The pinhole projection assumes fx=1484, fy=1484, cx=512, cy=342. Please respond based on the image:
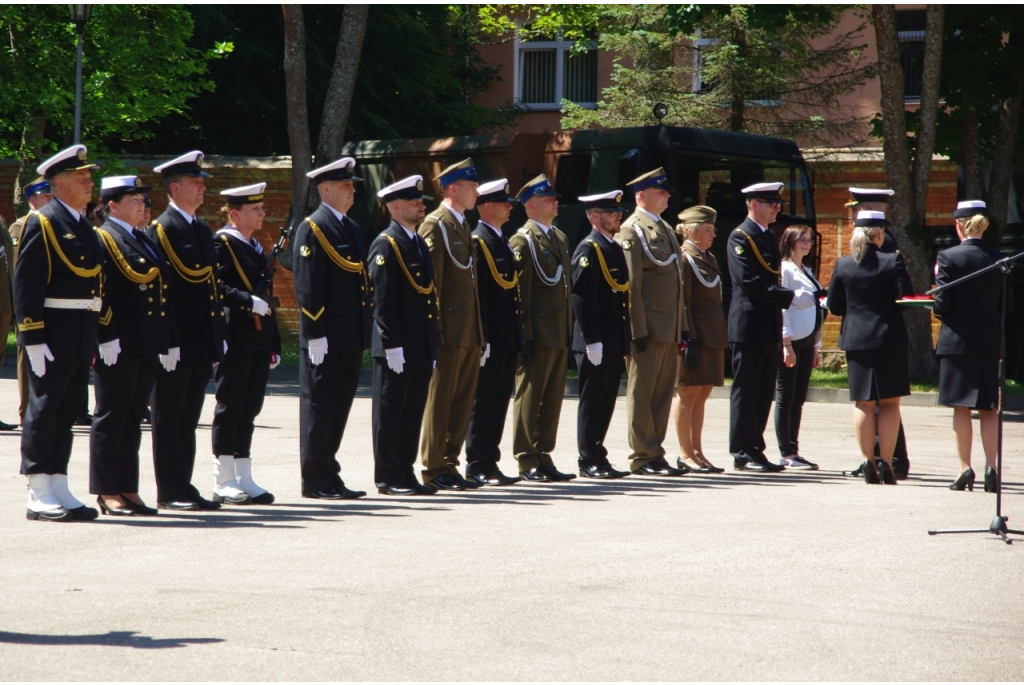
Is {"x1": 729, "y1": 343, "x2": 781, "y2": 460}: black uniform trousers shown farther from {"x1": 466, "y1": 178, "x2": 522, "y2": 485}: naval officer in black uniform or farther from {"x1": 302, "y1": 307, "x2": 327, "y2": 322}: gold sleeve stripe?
{"x1": 302, "y1": 307, "x2": 327, "y2": 322}: gold sleeve stripe

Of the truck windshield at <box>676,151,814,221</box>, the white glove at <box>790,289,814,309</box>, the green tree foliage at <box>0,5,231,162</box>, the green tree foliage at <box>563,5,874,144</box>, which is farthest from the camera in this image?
the green tree foliage at <box>563,5,874,144</box>

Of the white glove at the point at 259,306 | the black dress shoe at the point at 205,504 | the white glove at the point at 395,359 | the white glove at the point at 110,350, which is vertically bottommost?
the black dress shoe at the point at 205,504

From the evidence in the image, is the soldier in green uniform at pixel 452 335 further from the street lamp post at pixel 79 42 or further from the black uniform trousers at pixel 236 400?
the street lamp post at pixel 79 42

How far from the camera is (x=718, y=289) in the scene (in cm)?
1145

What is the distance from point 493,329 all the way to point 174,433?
2.55 meters

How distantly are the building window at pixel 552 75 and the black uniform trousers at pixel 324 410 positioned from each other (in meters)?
26.0

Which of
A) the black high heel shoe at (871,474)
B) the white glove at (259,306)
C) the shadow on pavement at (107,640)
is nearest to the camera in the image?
the shadow on pavement at (107,640)

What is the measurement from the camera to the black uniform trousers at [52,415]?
785cm

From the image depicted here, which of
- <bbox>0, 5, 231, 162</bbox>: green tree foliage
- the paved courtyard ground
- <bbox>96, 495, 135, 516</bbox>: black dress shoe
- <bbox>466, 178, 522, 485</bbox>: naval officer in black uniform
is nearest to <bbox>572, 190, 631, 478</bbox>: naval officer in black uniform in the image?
<bbox>466, 178, 522, 485</bbox>: naval officer in black uniform

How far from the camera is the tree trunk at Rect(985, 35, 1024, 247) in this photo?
20.2 m

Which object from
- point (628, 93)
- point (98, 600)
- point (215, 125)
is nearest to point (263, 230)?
point (215, 125)

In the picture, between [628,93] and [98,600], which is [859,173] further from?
[98,600]

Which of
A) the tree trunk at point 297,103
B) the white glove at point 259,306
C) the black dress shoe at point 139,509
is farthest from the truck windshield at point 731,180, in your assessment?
the black dress shoe at point 139,509

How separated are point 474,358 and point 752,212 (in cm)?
276
